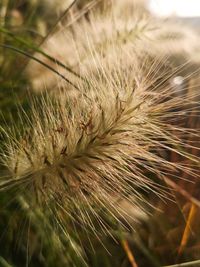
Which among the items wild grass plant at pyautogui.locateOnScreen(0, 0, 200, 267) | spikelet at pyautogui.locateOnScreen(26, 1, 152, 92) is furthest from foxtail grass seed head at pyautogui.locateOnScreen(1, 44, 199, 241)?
spikelet at pyautogui.locateOnScreen(26, 1, 152, 92)

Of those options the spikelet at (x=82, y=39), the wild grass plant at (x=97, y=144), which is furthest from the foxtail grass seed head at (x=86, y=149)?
the spikelet at (x=82, y=39)

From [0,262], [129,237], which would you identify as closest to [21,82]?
[129,237]

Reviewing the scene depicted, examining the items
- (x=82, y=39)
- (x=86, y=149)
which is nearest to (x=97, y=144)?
(x=86, y=149)

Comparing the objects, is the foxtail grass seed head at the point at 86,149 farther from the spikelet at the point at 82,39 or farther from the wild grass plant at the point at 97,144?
the spikelet at the point at 82,39

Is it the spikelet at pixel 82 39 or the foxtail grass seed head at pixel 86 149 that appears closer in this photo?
the foxtail grass seed head at pixel 86 149

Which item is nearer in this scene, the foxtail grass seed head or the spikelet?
the foxtail grass seed head

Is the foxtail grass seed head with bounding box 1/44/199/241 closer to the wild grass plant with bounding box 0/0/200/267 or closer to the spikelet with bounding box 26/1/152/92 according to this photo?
the wild grass plant with bounding box 0/0/200/267

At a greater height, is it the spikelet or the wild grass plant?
the spikelet

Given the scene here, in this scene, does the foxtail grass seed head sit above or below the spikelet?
below

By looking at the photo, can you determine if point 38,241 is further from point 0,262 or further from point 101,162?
point 101,162
